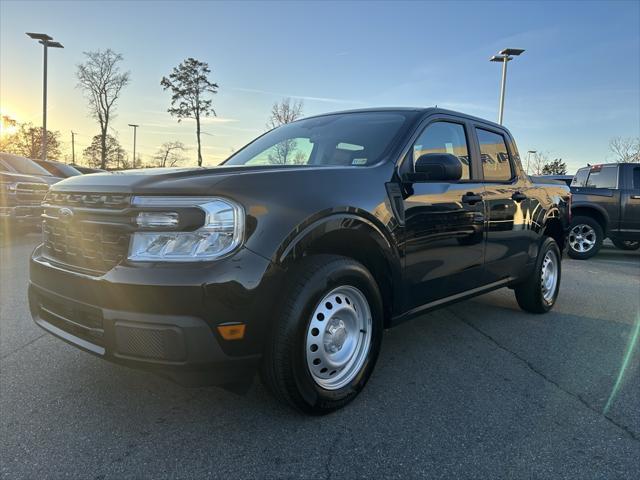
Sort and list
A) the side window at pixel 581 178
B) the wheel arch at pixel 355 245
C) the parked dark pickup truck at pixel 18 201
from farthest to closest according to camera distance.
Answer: the side window at pixel 581 178
the parked dark pickup truck at pixel 18 201
the wheel arch at pixel 355 245

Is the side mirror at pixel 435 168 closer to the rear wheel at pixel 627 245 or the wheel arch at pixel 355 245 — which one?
the wheel arch at pixel 355 245

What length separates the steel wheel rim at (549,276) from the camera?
4.91 m

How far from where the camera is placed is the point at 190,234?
2137 millimetres

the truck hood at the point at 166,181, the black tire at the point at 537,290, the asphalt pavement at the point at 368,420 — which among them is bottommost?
the asphalt pavement at the point at 368,420

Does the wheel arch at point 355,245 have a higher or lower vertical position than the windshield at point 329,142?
lower

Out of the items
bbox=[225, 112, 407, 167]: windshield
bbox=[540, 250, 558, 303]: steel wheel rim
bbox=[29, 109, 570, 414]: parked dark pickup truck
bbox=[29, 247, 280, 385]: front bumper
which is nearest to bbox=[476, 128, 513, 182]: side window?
bbox=[29, 109, 570, 414]: parked dark pickup truck

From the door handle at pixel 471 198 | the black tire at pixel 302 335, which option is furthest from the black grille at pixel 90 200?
the door handle at pixel 471 198

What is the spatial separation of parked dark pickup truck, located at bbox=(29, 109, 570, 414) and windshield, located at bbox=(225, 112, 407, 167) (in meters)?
0.02

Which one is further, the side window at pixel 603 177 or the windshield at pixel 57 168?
the windshield at pixel 57 168

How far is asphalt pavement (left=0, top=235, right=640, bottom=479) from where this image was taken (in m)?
2.18

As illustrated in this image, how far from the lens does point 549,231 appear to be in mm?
5074

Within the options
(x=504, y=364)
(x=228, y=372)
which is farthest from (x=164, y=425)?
(x=504, y=364)

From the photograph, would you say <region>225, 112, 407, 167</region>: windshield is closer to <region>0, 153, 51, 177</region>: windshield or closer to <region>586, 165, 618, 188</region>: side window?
<region>586, 165, 618, 188</region>: side window

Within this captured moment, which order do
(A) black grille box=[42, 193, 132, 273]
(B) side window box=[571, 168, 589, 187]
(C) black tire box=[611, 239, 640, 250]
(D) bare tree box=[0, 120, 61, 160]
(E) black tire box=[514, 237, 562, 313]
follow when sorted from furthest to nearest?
(D) bare tree box=[0, 120, 61, 160] → (C) black tire box=[611, 239, 640, 250] → (B) side window box=[571, 168, 589, 187] → (E) black tire box=[514, 237, 562, 313] → (A) black grille box=[42, 193, 132, 273]
